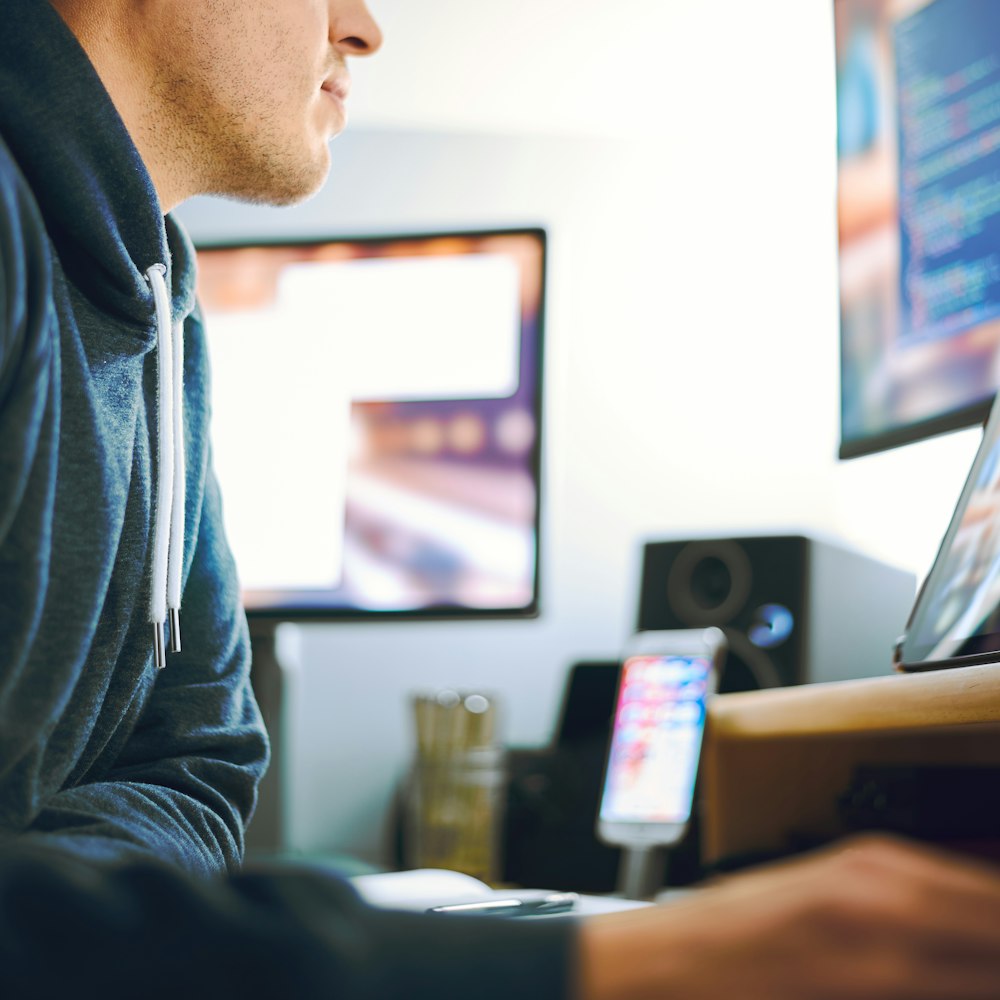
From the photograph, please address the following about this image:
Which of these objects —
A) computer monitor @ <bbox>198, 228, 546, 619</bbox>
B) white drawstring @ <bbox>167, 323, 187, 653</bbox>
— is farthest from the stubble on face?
computer monitor @ <bbox>198, 228, 546, 619</bbox>

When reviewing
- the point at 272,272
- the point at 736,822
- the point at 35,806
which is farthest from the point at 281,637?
the point at 35,806

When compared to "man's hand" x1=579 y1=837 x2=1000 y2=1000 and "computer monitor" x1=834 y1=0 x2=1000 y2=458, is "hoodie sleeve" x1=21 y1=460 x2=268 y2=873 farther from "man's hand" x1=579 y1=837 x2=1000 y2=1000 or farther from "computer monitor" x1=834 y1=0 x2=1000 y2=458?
"computer monitor" x1=834 y1=0 x2=1000 y2=458

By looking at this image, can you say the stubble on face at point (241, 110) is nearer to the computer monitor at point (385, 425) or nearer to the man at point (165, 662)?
the man at point (165, 662)

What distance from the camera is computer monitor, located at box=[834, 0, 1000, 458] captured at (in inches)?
44.9

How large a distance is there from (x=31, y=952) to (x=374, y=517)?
52.5 inches

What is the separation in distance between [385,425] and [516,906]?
1044 mm

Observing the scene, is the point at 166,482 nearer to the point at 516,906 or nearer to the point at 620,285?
the point at 516,906

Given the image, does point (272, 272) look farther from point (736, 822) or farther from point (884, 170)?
point (736, 822)

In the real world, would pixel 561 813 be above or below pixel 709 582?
below

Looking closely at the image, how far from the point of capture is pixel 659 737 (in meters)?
1.42

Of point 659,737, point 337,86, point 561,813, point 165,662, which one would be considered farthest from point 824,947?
point 561,813

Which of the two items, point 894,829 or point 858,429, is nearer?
point 894,829

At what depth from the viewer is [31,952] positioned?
30cm

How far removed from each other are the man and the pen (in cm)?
15
